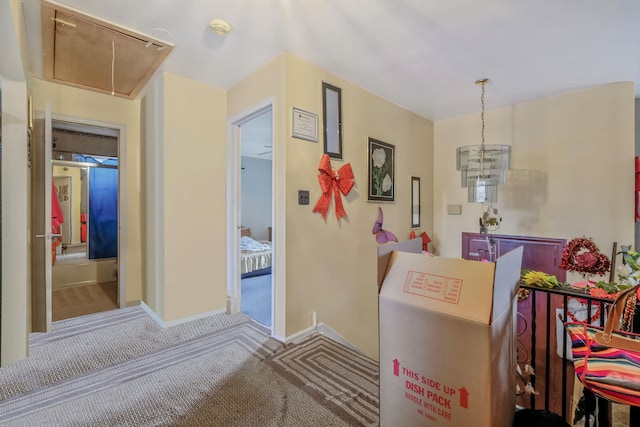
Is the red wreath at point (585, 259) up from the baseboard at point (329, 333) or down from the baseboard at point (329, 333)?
up

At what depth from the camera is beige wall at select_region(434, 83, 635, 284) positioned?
112 inches

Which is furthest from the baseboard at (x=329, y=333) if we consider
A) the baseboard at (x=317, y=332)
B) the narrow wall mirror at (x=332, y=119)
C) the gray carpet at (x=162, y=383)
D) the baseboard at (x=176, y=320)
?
the narrow wall mirror at (x=332, y=119)

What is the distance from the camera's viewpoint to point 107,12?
180 centimetres

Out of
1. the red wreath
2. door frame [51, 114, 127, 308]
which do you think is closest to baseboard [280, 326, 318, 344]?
the red wreath

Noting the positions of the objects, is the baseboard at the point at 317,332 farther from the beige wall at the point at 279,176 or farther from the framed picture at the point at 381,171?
the framed picture at the point at 381,171

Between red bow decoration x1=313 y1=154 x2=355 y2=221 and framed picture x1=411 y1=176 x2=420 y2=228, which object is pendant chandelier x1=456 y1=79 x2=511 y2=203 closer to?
framed picture x1=411 y1=176 x2=420 y2=228

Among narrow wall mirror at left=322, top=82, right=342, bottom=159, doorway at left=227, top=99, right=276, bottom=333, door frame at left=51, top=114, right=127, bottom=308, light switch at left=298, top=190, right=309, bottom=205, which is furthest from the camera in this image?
door frame at left=51, top=114, right=127, bottom=308

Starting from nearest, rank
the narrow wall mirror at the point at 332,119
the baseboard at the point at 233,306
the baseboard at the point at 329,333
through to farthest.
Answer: the baseboard at the point at 329,333
the narrow wall mirror at the point at 332,119
the baseboard at the point at 233,306

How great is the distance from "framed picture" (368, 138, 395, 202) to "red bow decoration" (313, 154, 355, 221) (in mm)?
424

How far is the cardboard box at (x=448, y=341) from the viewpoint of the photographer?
0.83 metres

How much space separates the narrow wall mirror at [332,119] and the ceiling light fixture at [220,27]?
0.94m

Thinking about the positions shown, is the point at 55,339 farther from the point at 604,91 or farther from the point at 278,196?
the point at 604,91

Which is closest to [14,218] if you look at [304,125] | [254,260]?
[304,125]

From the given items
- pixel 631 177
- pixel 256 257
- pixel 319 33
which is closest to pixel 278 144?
pixel 319 33
